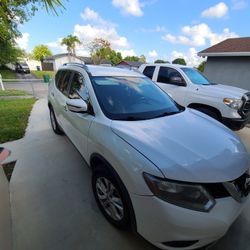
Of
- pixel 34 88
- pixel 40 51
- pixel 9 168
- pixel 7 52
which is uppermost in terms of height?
pixel 40 51

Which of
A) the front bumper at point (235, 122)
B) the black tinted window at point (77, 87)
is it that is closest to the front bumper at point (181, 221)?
the black tinted window at point (77, 87)

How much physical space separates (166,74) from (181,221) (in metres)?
4.90

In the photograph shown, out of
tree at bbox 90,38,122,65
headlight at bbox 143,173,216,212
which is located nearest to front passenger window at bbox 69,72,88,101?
headlight at bbox 143,173,216,212

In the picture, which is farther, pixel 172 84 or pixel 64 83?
pixel 172 84

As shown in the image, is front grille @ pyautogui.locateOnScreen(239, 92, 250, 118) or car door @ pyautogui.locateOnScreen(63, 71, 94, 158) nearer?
car door @ pyautogui.locateOnScreen(63, 71, 94, 158)

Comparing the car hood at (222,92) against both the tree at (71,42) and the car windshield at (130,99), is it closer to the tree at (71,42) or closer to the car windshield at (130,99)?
the car windshield at (130,99)

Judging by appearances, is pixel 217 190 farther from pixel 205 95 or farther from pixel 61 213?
pixel 205 95

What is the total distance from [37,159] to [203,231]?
3131 millimetres

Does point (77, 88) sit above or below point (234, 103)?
above

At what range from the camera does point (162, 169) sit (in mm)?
1464

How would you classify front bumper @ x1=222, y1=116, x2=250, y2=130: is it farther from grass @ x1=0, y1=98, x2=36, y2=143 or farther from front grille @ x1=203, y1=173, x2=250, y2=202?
grass @ x1=0, y1=98, x2=36, y2=143

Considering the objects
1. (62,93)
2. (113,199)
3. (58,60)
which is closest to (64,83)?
(62,93)

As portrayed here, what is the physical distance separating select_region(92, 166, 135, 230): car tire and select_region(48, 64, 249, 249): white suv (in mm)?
11

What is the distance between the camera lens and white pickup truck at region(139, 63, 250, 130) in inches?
165
